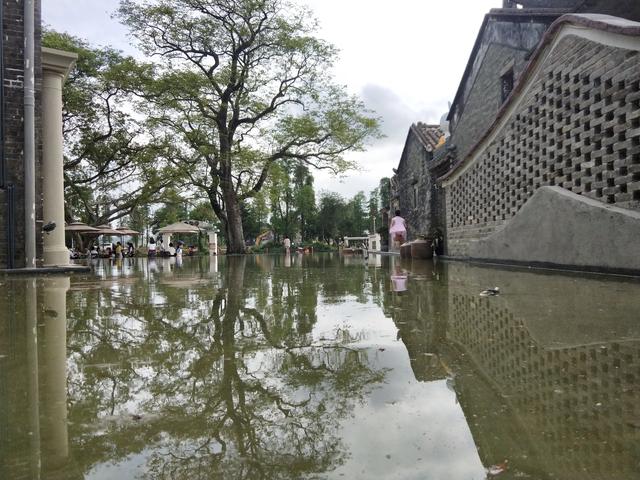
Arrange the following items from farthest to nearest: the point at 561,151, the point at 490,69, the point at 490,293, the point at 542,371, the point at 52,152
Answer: the point at 490,69 → the point at 52,152 → the point at 561,151 → the point at 490,293 → the point at 542,371

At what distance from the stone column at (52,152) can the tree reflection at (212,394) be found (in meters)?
7.42

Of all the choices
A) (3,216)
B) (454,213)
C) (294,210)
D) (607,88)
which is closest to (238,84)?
(454,213)

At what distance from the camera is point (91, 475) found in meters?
1.34

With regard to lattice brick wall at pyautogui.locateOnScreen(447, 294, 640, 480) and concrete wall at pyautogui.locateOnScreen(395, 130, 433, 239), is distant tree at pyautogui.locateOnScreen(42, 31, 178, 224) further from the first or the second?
lattice brick wall at pyautogui.locateOnScreen(447, 294, 640, 480)

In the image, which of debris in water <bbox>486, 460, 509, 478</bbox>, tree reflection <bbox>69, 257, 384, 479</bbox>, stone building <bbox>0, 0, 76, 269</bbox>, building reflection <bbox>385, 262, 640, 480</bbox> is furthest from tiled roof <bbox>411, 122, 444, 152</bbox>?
debris in water <bbox>486, 460, 509, 478</bbox>

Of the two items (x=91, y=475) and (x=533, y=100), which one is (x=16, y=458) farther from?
(x=533, y=100)

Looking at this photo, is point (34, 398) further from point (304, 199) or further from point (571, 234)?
point (304, 199)

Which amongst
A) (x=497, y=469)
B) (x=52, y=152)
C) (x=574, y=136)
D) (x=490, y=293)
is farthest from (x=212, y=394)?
(x=52, y=152)

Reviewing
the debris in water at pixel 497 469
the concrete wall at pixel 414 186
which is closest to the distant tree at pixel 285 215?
the concrete wall at pixel 414 186

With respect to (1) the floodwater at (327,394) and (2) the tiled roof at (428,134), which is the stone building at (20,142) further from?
(2) the tiled roof at (428,134)

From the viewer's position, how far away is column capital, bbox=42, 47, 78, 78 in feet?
32.9

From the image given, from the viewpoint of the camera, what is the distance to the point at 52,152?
10.1 meters

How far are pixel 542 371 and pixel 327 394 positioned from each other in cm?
105

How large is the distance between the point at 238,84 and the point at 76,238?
17228 mm
